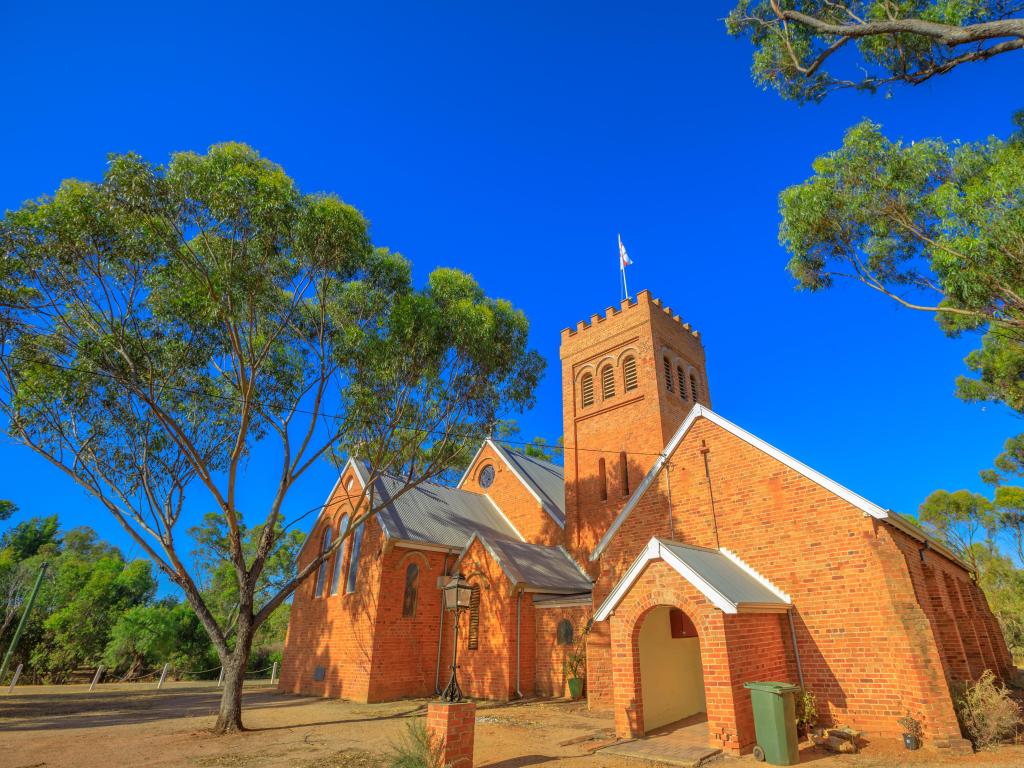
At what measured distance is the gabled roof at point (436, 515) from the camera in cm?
2103

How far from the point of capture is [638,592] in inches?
453

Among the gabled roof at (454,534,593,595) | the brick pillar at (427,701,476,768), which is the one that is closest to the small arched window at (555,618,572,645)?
the gabled roof at (454,534,593,595)

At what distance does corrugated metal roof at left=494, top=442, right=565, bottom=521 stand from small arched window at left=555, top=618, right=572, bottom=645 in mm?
6972

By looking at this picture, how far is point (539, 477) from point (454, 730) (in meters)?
19.9

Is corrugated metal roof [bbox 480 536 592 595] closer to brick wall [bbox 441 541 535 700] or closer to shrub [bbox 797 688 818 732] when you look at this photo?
brick wall [bbox 441 541 535 700]

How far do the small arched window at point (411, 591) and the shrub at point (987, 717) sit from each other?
16101 mm

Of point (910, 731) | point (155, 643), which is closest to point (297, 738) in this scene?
point (910, 731)

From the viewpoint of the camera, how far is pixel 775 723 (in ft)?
29.6

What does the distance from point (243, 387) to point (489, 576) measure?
10904 millimetres

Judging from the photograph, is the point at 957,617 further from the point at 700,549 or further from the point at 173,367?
the point at 173,367

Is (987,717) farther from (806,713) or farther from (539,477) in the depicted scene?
(539,477)

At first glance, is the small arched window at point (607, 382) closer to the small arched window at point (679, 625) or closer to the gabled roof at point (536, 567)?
the gabled roof at point (536, 567)

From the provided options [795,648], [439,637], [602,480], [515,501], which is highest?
[515,501]

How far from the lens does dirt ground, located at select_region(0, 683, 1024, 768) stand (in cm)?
936
